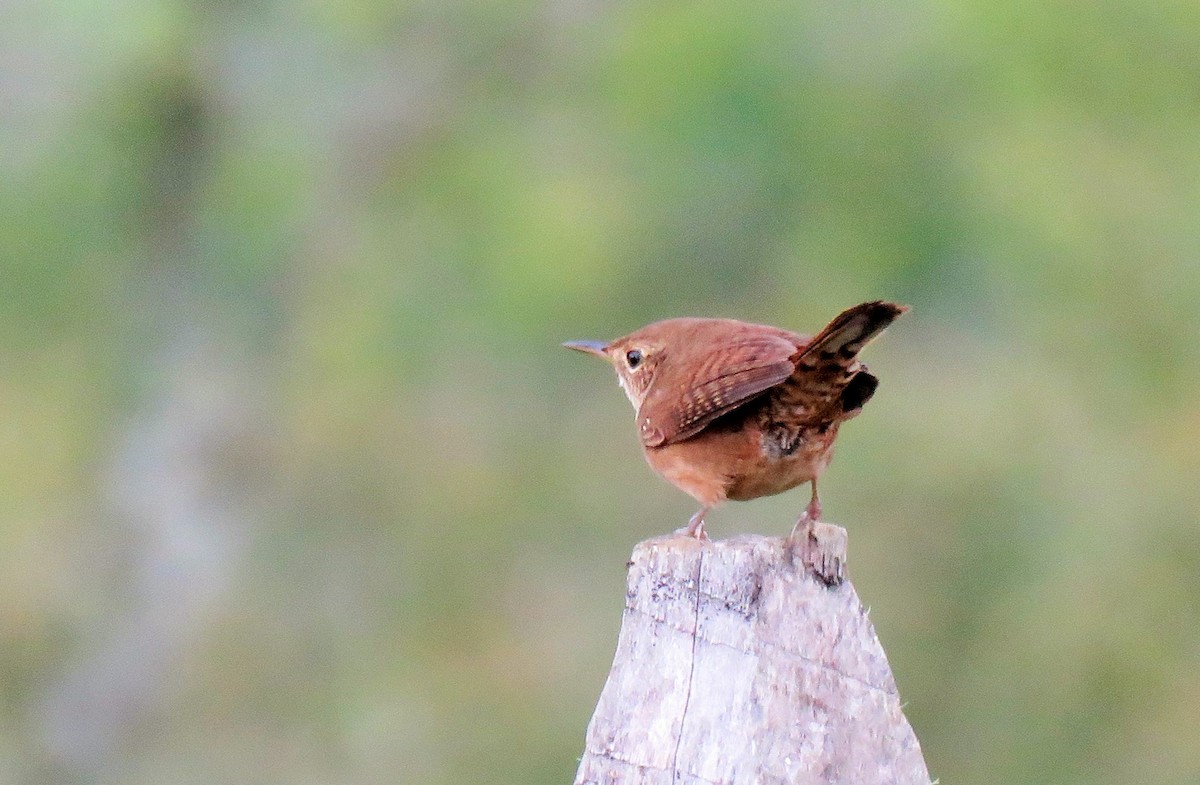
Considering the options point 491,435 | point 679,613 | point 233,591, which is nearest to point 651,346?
point 679,613

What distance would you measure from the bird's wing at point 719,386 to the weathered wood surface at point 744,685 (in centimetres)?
104

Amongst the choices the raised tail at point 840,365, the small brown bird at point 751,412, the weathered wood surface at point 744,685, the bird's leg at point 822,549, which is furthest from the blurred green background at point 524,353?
the weathered wood surface at point 744,685

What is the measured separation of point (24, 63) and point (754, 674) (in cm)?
776

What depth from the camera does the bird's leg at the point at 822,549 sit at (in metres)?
2.73

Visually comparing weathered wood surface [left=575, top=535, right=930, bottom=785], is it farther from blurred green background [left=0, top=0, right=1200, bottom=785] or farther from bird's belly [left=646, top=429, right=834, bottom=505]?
blurred green background [left=0, top=0, right=1200, bottom=785]

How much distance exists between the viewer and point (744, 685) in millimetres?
2549

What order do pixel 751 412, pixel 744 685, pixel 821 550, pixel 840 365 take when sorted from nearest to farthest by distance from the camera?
pixel 744 685, pixel 821 550, pixel 840 365, pixel 751 412

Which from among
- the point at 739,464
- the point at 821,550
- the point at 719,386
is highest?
the point at 719,386

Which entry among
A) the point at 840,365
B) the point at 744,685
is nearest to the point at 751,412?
the point at 840,365

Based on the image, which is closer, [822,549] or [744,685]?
[744,685]

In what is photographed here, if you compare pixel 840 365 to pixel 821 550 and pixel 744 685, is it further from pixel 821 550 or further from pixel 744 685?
pixel 744 685

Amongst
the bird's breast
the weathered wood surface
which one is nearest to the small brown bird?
the bird's breast

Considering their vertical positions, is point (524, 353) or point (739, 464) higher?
point (524, 353)

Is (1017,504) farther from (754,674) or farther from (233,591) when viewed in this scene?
(754,674)
